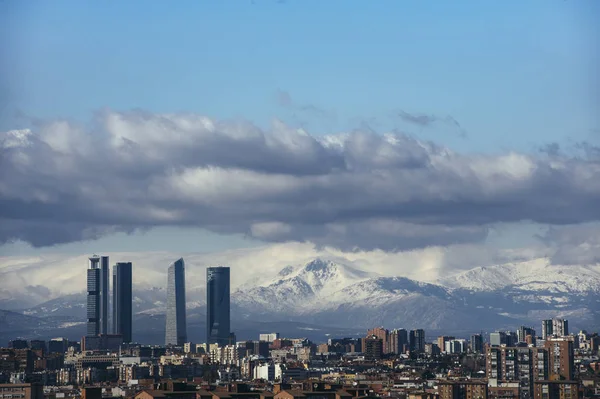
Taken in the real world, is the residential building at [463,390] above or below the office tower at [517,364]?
below

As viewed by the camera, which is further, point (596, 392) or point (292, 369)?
Result: point (292, 369)

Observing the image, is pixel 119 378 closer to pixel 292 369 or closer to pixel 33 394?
pixel 292 369

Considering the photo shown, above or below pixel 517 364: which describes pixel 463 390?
below

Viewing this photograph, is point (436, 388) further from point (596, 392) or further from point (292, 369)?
point (292, 369)

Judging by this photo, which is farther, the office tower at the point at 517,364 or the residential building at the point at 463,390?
the office tower at the point at 517,364

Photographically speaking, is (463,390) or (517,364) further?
(517,364)

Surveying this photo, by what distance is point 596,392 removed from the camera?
418 feet

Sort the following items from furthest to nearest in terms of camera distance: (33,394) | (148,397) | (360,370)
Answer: (360,370) < (33,394) < (148,397)

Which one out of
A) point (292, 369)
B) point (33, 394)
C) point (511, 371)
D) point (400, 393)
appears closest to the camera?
point (33, 394)

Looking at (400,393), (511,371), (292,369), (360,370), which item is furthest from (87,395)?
(360,370)

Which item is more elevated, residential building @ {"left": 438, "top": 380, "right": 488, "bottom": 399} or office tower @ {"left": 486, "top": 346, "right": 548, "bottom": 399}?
office tower @ {"left": 486, "top": 346, "right": 548, "bottom": 399}

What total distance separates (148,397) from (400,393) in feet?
135

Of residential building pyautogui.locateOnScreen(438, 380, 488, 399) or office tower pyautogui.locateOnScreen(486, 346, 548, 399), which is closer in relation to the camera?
residential building pyautogui.locateOnScreen(438, 380, 488, 399)

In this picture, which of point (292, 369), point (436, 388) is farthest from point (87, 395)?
point (292, 369)
